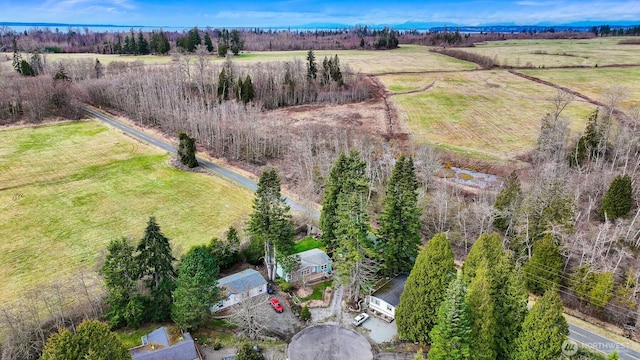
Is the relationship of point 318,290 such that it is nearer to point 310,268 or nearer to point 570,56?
point 310,268

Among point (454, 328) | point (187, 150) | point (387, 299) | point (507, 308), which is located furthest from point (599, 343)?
point (187, 150)

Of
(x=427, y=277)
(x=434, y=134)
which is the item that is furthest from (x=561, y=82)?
(x=427, y=277)

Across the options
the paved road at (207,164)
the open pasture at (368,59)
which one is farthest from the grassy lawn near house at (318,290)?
the open pasture at (368,59)

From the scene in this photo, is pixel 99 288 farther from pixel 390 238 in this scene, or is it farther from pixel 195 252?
pixel 390 238

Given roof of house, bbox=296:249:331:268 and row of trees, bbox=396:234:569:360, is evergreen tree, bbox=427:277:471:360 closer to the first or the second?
row of trees, bbox=396:234:569:360

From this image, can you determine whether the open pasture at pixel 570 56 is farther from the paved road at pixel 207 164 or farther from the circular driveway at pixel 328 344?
the circular driveway at pixel 328 344

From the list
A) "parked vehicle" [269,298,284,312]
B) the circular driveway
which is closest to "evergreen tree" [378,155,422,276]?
the circular driveway
